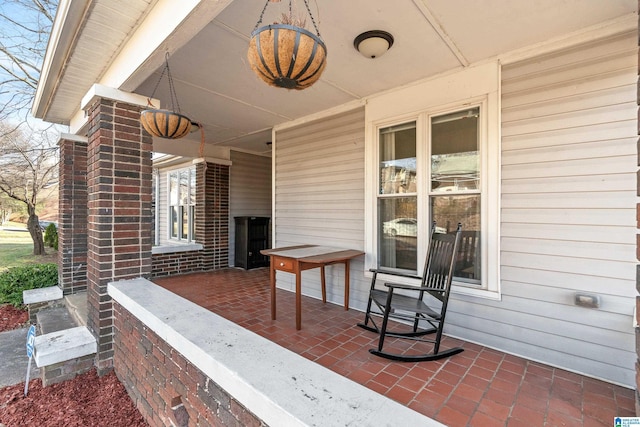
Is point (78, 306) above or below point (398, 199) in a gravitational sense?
below

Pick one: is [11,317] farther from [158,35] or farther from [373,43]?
[373,43]

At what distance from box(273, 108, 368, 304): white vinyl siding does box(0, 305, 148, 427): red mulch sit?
8.00 ft

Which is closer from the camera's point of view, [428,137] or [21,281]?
[428,137]

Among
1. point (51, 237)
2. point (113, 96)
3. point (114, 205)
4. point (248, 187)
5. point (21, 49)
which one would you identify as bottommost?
point (51, 237)

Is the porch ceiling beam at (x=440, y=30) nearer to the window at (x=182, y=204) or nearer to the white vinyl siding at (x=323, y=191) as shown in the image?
the white vinyl siding at (x=323, y=191)

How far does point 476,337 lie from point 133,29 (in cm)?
399

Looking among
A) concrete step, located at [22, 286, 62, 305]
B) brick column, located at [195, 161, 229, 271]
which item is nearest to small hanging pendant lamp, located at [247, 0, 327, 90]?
concrete step, located at [22, 286, 62, 305]

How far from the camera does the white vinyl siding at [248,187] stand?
6.57 metres

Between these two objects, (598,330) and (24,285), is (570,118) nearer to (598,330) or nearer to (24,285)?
(598,330)

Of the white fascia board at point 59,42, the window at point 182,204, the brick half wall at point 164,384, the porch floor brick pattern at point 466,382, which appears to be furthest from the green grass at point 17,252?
the porch floor brick pattern at point 466,382

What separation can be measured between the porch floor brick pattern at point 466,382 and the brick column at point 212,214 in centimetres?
321

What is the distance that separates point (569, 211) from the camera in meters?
2.27

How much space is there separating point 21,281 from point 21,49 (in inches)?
235

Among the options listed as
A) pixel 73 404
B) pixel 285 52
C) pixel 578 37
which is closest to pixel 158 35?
pixel 285 52
